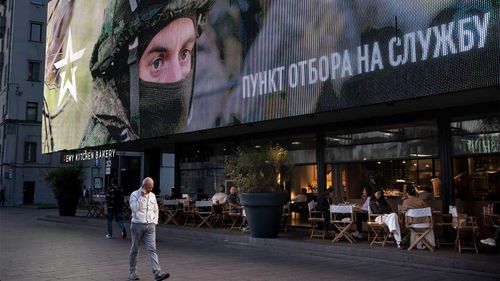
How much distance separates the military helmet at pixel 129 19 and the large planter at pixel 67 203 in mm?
5696

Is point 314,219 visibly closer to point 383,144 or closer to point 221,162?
point 383,144

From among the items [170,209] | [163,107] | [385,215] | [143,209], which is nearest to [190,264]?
[143,209]

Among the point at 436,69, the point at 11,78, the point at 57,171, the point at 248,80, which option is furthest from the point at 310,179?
the point at 11,78

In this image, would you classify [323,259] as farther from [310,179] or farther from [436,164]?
[310,179]

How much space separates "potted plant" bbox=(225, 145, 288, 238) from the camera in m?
13.3

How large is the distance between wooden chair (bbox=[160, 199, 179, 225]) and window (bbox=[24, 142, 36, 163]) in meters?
29.4

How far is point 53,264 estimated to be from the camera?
10.4 meters

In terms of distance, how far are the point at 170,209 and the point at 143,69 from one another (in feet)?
18.5

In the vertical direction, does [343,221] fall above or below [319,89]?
below

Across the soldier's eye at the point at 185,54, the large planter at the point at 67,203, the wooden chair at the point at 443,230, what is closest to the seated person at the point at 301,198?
the wooden chair at the point at 443,230

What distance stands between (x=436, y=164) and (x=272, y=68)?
203 inches

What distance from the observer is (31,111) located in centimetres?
4566

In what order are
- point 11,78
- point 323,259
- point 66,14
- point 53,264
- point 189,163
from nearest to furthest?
point 53,264 < point 323,259 < point 189,163 < point 66,14 < point 11,78

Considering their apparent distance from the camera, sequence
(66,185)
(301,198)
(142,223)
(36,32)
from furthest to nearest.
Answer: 1. (36,32)
2. (66,185)
3. (301,198)
4. (142,223)
